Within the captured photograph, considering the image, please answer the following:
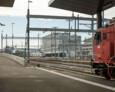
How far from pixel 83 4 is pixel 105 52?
6.04 meters

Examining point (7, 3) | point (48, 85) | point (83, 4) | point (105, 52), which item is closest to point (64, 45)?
point (7, 3)

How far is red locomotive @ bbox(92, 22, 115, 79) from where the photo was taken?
15531 millimetres

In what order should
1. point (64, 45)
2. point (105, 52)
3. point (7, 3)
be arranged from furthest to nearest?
1. point (64, 45)
2. point (7, 3)
3. point (105, 52)

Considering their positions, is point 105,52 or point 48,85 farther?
point 105,52

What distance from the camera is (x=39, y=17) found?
140ft

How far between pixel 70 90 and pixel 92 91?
1140 mm

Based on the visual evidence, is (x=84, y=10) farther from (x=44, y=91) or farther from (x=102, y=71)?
(x=44, y=91)

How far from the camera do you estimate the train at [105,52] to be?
51.0 feet

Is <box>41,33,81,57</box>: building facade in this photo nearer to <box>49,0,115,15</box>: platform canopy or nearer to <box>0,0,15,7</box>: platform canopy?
<box>49,0,115,15</box>: platform canopy

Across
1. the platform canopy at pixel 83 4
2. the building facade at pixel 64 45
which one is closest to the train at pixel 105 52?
the platform canopy at pixel 83 4

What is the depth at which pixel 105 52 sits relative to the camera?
642 inches

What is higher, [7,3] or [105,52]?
[7,3]

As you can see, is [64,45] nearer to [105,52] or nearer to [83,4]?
[83,4]

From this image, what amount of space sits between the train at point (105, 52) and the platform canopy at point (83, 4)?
3607mm
